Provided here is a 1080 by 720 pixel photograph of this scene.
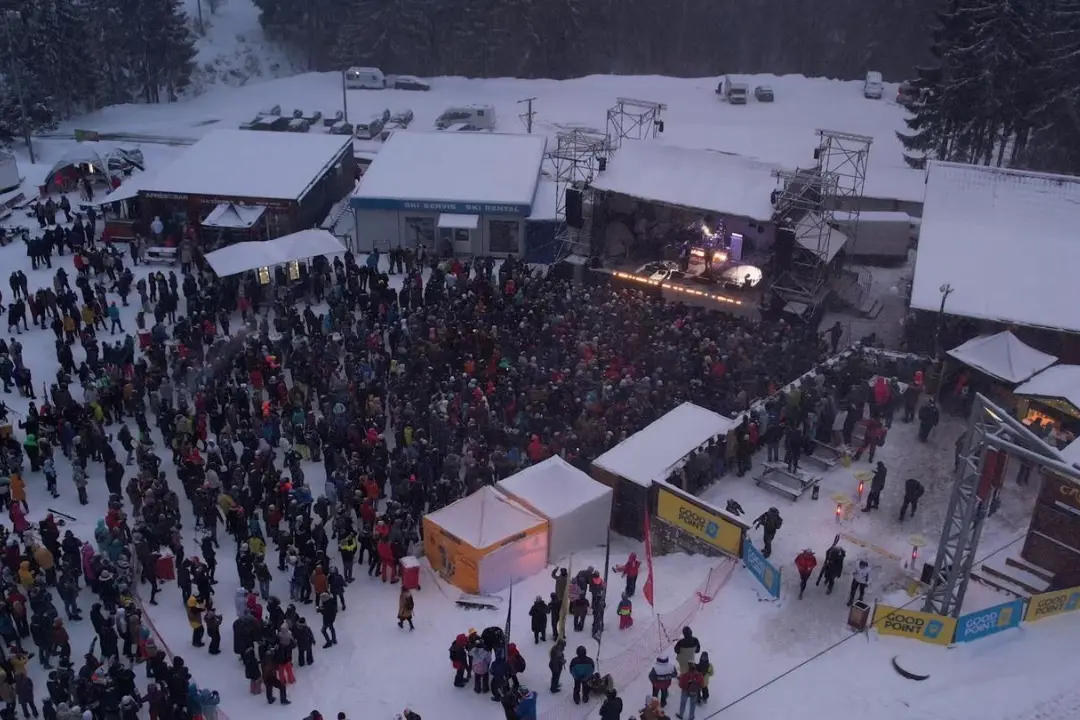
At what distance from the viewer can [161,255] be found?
28672 millimetres

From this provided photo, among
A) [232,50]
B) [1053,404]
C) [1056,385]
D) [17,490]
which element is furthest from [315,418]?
[232,50]

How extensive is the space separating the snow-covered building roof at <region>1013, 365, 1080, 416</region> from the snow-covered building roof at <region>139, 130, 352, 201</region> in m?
20.8

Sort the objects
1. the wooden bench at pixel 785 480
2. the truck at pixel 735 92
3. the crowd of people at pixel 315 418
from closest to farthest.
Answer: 1. the crowd of people at pixel 315 418
2. the wooden bench at pixel 785 480
3. the truck at pixel 735 92

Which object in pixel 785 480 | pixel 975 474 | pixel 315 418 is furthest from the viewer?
pixel 315 418

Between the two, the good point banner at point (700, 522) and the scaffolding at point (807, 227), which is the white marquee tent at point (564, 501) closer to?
the good point banner at point (700, 522)

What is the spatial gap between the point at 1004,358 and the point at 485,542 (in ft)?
40.9

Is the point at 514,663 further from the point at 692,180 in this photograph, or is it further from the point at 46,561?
the point at 692,180

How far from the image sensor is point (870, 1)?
66.3m

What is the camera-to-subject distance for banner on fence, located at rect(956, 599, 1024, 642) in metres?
15.2

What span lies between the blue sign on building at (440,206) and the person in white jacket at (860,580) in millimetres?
16934

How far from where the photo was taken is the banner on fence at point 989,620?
15227mm

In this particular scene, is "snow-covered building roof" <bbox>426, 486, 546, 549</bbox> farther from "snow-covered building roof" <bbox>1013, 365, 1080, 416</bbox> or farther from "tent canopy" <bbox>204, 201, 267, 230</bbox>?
"tent canopy" <bbox>204, 201, 267, 230</bbox>

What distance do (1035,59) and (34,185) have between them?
34.8 meters

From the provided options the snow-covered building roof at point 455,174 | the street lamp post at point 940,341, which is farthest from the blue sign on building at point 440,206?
the street lamp post at point 940,341
